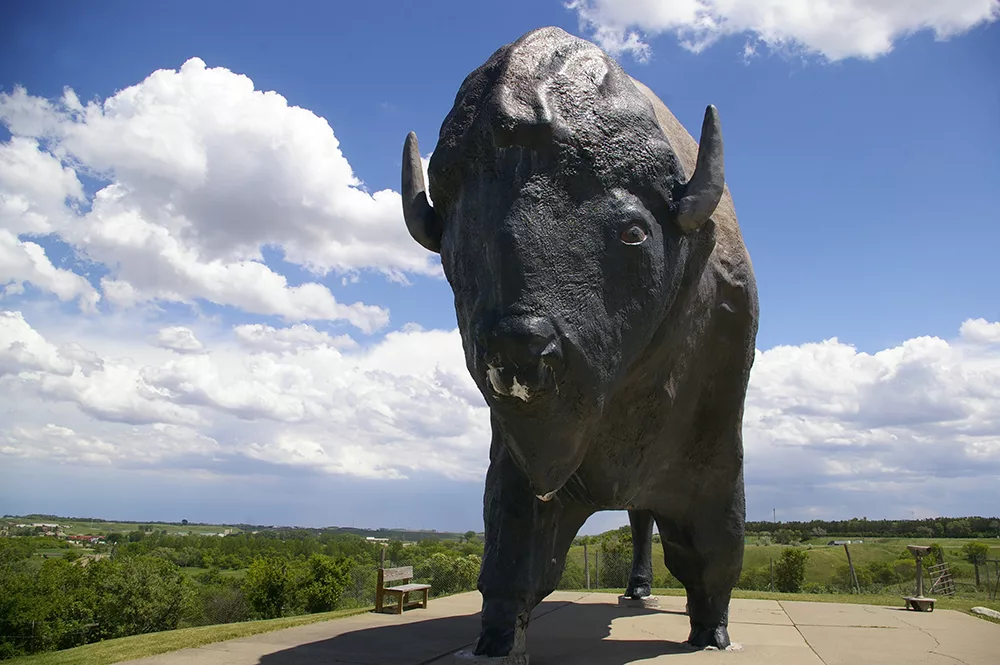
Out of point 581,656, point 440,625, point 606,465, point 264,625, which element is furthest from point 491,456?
point 264,625

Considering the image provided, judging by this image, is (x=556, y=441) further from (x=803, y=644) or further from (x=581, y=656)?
(x=803, y=644)

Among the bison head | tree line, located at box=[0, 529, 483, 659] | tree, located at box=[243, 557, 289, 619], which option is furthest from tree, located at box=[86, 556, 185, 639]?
the bison head

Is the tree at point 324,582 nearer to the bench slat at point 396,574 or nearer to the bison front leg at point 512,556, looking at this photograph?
the bench slat at point 396,574

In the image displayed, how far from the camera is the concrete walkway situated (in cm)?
Answer: 522

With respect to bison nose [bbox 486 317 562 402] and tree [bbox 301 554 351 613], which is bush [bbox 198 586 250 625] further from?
bison nose [bbox 486 317 562 402]

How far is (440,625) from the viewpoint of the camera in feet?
23.2

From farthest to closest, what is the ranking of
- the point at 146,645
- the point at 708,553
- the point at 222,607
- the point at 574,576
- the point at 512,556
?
the point at 222,607, the point at 574,576, the point at 146,645, the point at 708,553, the point at 512,556

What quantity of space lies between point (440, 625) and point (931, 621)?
5.19 m

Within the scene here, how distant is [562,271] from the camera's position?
113 inches

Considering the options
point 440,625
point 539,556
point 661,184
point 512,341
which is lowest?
point 440,625

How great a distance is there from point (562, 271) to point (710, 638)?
389 centimetres

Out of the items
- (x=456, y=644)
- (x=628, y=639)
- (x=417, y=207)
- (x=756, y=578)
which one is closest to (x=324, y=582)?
(x=456, y=644)

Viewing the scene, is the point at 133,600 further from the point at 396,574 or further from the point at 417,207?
the point at 417,207

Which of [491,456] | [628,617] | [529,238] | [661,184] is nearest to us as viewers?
[529,238]
